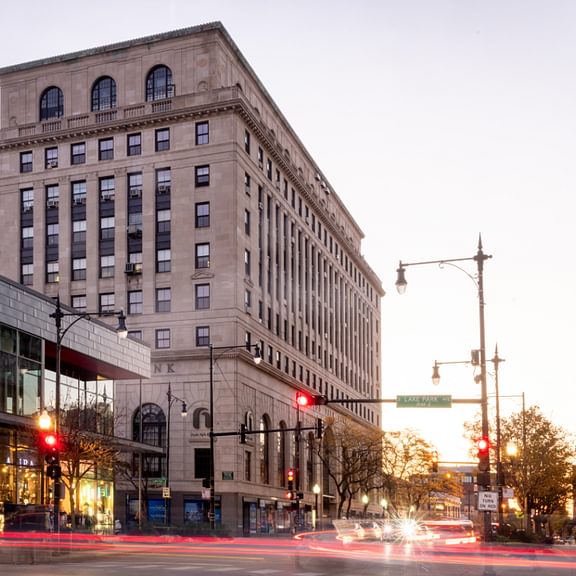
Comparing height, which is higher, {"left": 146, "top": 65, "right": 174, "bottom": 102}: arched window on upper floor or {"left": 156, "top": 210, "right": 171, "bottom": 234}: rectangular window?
{"left": 146, "top": 65, "right": 174, "bottom": 102}: arched window on upper floor

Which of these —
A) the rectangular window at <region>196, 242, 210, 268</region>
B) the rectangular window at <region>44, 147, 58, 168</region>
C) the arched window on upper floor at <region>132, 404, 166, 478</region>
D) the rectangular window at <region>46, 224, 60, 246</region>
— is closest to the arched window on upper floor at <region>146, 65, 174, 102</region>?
the rectangular window at <region>44, 147, 58, 168</region>

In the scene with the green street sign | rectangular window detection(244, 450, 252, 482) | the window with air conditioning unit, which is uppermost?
the window with air conditioning unit

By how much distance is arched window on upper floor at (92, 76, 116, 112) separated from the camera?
9044 centimetres

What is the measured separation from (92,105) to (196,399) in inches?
1184

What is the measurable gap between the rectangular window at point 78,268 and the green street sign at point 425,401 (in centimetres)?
5596

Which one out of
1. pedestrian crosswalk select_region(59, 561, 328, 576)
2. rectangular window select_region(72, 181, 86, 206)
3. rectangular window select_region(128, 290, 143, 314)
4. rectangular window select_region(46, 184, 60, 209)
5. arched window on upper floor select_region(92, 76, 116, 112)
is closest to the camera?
pedestrian crosswalk select_region(59, 561, 328, 576)

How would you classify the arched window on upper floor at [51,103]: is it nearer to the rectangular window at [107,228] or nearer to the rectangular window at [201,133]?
the rectangular window at [107,228]

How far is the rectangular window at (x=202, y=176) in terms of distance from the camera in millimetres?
85350

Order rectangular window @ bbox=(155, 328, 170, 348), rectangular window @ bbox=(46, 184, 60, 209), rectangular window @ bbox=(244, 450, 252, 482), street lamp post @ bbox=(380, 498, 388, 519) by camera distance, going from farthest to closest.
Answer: street lamp post @ bbox=(380, 498, 388, 519)
rectangular window @ bbox=(46, 184, 60, 209)
rectangular window @ bbox=(155, 328, 170, 348)
rectangular window @ bbox=(244, 450, 252, 482)

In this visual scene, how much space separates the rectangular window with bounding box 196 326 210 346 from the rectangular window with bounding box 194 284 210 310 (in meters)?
1.77

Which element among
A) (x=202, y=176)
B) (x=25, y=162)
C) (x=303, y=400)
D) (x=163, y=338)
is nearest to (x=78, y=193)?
(x=25, y=162)

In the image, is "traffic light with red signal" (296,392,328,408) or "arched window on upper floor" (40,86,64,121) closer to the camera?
"traffic light with red signal" (296,392,328,408)

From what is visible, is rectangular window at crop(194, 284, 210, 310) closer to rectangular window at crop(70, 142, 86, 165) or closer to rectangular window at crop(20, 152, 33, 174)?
rectangular window at crop(70, 142, 86, 165)

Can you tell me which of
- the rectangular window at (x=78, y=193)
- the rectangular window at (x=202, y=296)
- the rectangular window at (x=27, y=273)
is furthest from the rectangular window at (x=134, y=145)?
the rectangular window at (x=202, y=296)
